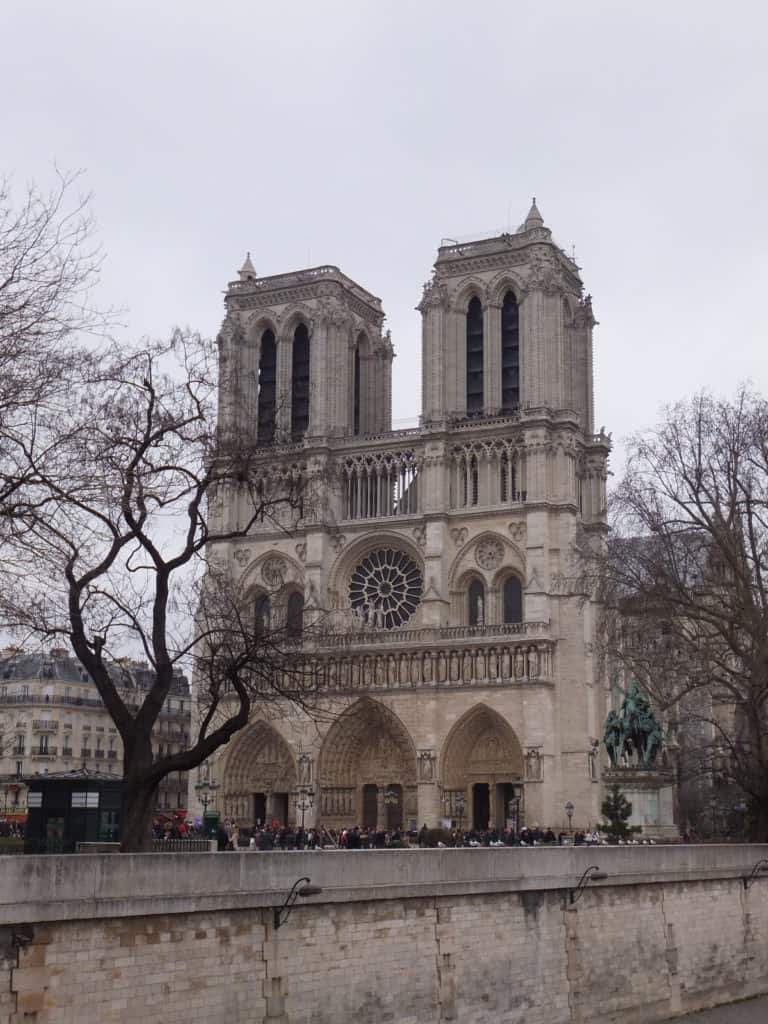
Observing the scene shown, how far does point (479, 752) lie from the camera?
52.0 metres

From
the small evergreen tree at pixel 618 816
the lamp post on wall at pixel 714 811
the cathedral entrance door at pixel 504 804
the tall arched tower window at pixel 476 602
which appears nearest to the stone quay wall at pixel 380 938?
the small evergreen tree at pixel 618 816

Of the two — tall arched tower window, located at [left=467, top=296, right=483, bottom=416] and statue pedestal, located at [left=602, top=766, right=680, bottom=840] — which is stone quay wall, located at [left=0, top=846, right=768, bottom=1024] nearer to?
statue pedestal, located at [left=602, top=766, right=680, bottom=840]

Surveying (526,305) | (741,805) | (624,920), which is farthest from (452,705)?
(624,920)

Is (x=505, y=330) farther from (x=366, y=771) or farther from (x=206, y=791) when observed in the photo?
(x=206, y=791)

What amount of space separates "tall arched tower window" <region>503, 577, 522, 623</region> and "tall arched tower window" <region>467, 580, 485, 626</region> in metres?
0.85

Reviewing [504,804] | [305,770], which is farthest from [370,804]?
[504,804]

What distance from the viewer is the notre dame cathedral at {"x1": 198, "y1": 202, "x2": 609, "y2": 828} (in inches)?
1992

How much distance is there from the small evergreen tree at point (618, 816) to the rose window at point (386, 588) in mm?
21789

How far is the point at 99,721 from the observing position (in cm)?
6762

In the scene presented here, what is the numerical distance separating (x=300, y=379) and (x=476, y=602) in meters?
12.4

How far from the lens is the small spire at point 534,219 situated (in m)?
56.0

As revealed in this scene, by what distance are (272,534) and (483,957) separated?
37.9 metres

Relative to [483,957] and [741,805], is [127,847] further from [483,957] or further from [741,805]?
[741,805]

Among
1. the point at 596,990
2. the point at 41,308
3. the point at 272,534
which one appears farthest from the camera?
the point at 272,534
